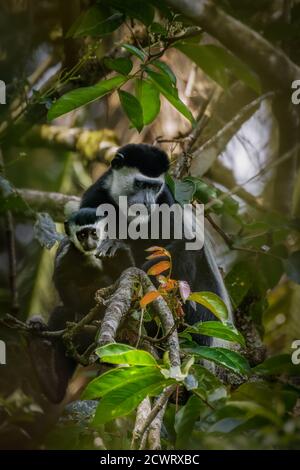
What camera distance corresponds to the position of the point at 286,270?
2010 mm

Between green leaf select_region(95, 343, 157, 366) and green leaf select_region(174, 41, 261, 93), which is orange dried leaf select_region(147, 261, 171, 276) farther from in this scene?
green leaf select_region(174, 41, 261, 93)

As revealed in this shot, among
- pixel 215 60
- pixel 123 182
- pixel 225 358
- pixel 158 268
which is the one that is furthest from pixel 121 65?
pixel 225 358

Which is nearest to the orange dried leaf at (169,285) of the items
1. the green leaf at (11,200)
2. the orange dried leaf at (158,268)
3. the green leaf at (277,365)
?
the orange dried leaf at (158,268)

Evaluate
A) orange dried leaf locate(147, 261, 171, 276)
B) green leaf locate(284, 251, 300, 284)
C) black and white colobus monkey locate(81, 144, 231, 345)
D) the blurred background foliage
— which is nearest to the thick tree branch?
the blurred background foliage

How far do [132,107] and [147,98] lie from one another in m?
0.13

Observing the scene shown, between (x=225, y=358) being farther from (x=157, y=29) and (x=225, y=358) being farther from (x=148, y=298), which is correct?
(x=157, y=29)

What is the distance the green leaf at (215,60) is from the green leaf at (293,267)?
59cm

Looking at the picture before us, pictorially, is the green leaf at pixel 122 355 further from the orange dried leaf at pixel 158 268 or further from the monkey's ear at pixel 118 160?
the monkey's ear at pixel 118 160

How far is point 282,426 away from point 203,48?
1309mm

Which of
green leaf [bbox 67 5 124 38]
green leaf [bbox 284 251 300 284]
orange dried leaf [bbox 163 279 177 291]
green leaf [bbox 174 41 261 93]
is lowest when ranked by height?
green leaf [bbox 284 251 300 284]

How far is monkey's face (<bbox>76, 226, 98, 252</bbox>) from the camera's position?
6.44 ft

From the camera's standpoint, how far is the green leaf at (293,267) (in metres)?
1.98

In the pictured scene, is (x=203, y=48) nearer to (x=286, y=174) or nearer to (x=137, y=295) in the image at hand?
(x=286, y=174)

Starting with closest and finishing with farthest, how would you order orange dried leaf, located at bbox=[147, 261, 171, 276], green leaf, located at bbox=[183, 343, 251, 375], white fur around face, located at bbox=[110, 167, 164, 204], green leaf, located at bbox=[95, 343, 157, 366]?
green leaf, located at bbox=[95, 343, 157, 366], green leaf, located at bbox=[183, 343, 251, 375], orange dried leaf, located at bbox=[147, 261, 171, 276], white fur around face, located at bbox=[110, 167, 164, 204]
